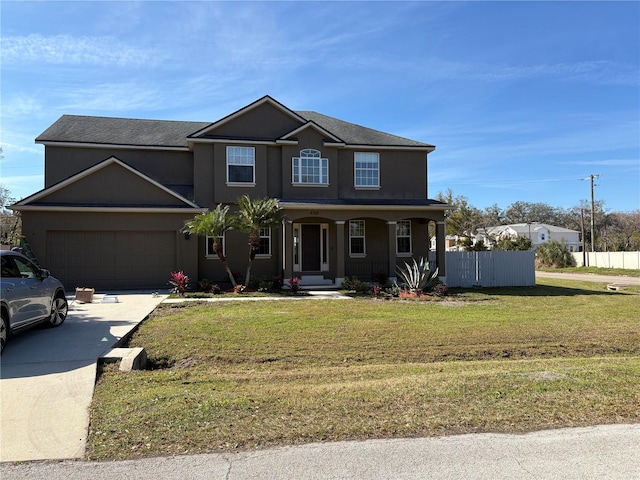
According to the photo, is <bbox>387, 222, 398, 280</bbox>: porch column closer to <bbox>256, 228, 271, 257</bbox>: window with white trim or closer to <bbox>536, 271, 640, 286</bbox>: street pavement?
<bbox>256, 228, 271, 257</bbox>: window with white trim

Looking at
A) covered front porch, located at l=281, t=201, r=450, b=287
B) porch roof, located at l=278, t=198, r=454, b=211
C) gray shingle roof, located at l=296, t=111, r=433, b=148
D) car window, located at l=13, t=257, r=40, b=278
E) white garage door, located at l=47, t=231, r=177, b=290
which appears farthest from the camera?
gray shingle roof, located at l=296, t=111, r=433, b=148

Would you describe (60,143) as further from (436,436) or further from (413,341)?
(436,436)

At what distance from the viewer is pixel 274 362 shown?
805 cm

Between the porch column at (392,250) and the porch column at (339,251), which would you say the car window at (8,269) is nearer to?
the porch column at (339,251)

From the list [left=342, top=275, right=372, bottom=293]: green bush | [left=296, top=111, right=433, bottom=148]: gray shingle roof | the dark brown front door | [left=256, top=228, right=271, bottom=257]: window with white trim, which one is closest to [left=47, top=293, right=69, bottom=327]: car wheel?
[left=342, top=275, right=372, bottom=293]: green bush

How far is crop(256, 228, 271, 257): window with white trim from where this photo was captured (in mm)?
20531

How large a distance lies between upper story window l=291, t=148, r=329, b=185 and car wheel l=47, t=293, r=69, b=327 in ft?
38.7

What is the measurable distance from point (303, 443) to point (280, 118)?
58.7ft

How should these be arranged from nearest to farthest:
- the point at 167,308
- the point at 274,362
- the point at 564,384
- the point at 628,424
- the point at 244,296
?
the point at 628,424 → the point at 564,384 → the point at 274,362 → the point at 167,308 → the point at 244,296

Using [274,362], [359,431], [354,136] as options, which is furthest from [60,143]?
[359,431]

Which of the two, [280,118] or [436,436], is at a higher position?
[280,118]

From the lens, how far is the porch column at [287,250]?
18828 millimetres

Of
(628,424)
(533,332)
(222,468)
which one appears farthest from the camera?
(533,332)

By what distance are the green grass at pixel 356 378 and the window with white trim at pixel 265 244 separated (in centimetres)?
769
